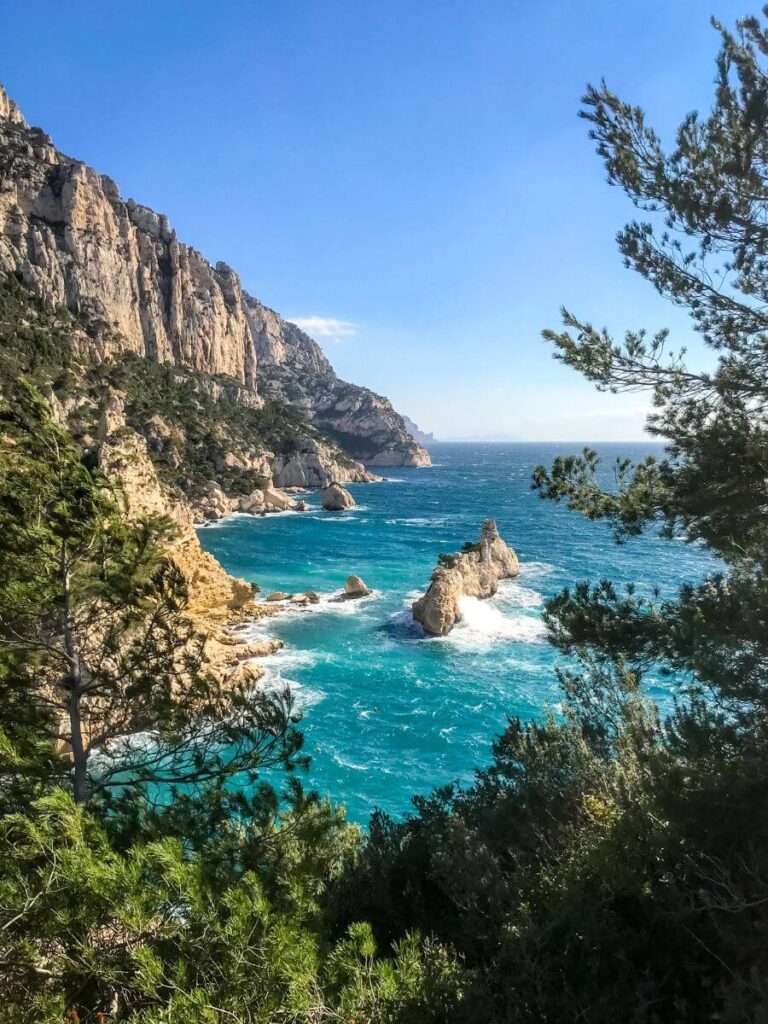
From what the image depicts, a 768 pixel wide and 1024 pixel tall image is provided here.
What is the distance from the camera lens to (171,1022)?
3787mm

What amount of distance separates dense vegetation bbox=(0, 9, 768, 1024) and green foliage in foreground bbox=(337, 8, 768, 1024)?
0.10 ft

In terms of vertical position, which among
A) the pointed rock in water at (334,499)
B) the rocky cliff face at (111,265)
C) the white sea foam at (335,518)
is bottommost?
the white sea foam at (335,518)

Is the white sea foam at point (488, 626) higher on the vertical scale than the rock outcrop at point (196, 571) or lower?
lower

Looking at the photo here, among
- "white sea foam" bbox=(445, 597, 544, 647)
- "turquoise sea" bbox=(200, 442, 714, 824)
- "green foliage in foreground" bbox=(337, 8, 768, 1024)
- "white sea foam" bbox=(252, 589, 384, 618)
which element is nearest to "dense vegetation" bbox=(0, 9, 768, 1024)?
"green foliage in foreground" bbox=(337, 8, 768, 1024)

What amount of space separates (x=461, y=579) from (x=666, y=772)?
23616 mm

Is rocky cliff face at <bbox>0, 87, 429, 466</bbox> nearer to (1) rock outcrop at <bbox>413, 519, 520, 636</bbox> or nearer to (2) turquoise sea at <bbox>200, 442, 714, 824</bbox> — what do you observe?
(2) turquoise sea at <bbox>200, 442, 714, 824</bbox>

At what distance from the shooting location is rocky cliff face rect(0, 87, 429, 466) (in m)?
66.6

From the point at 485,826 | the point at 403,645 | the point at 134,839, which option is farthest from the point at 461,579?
the point at 134,839

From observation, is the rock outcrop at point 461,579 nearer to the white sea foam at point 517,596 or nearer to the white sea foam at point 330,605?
the white sea foam at point 517,596

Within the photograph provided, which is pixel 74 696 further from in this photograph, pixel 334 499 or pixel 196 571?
pixel 334 499

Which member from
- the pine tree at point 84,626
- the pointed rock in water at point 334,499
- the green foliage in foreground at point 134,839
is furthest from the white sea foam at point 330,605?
the pointed rock in water at point 334,499

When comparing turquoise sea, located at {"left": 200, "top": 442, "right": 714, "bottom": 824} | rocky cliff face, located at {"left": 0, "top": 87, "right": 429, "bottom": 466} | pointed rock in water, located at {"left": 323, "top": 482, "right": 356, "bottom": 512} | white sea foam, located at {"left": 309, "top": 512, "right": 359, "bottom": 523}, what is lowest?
turquoise sea, located at {"left": 200, "top": 442, "right": 714, "bottom": 824}

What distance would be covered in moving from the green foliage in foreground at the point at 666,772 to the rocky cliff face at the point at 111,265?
2639 inches

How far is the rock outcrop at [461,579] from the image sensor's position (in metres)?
26.8
